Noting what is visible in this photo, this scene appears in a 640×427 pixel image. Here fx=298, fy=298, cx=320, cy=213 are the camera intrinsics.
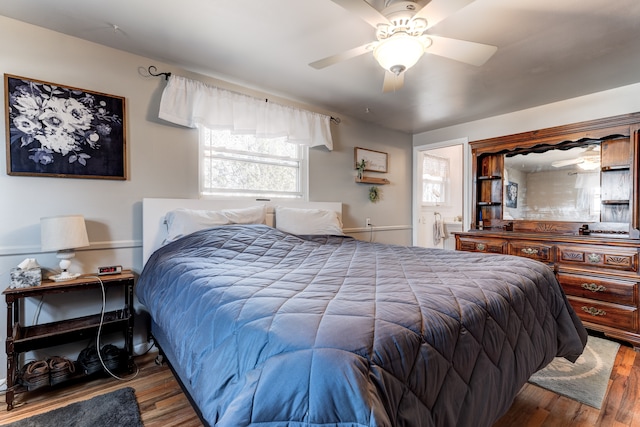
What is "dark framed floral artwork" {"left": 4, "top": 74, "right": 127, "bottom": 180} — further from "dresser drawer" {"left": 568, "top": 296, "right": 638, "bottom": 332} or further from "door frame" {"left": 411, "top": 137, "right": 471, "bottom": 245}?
"dresser drawer" {"left": 568, "top": 296, "right": 638, "bottom": 332}

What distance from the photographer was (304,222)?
2975mm

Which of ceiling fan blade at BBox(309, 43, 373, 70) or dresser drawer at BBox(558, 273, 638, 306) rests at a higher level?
ceiling fan blade at BBox(309, 43, 373, 70)

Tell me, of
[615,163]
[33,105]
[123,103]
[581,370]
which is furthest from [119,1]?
[615,163]

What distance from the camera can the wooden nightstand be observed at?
1.75m

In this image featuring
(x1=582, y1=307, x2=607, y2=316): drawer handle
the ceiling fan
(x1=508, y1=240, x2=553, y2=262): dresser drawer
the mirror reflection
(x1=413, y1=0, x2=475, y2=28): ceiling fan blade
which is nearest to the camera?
(x1=413, y1=0, x2=475, y2=28): ceiling fan blade

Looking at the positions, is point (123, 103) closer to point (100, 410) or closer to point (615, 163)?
point (100, 410)

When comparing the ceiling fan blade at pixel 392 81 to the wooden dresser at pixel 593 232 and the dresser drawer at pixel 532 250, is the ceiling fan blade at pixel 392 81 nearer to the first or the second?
the wooden dresser at pixel 593 232

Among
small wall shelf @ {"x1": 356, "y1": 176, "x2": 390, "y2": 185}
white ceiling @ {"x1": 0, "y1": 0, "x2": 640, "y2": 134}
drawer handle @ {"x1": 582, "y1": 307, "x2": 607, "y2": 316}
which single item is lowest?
drawer handle @ {"x1": 582, "y1": 307, "x2": 607, "y2": 316}

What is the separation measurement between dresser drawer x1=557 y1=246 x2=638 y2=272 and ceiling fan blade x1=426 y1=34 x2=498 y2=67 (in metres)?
2.15

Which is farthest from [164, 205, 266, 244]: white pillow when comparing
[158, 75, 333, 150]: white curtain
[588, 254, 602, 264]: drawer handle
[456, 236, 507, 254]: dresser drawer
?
[588, 254, 602, 264]: drawer handle

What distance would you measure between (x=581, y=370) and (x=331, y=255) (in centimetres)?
200

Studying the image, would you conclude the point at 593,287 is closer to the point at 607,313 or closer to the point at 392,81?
the point at 607,313

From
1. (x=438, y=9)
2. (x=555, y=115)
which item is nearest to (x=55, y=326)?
(x=438, y=9)

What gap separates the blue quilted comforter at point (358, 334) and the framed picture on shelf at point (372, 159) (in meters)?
2.32
